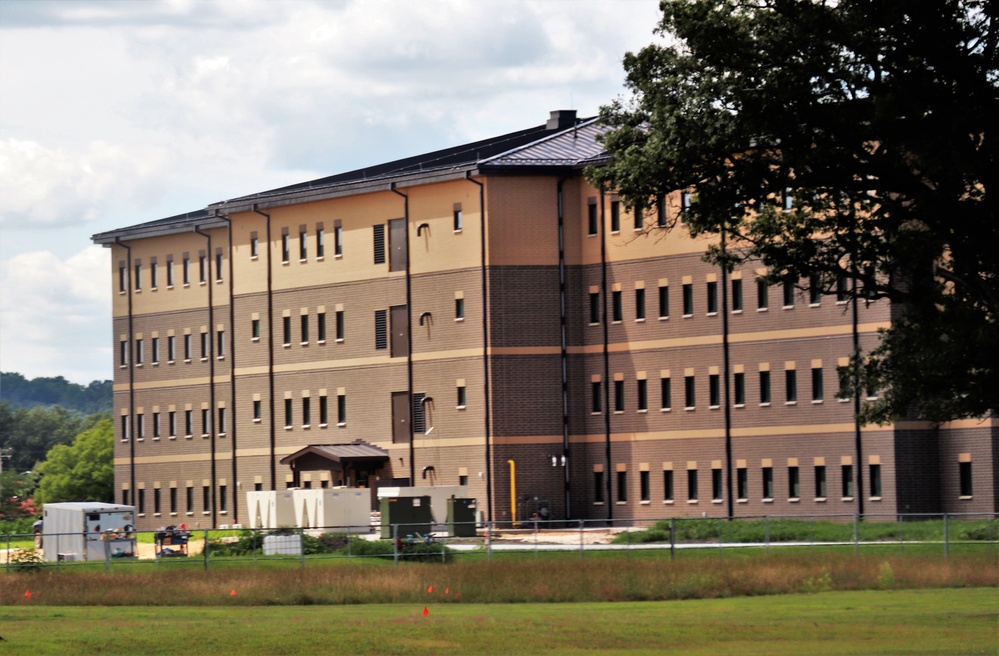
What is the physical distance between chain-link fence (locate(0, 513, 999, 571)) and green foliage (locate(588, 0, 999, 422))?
48.6 feet

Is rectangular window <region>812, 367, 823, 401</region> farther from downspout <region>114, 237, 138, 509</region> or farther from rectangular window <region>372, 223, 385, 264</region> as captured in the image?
downspout <region>114, 237, 138, 509</region>

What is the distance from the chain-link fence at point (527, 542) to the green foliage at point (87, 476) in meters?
67.3

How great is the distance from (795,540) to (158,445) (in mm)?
42881

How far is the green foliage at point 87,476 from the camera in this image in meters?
138

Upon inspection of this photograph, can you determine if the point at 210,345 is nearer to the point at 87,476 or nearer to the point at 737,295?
the point at 737,295

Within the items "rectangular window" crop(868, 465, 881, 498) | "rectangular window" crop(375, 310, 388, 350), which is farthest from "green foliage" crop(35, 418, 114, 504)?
"rectangular window" crop(868, 465, 881, 498)

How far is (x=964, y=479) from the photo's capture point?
2650 inches

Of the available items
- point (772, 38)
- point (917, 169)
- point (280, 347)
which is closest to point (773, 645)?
point (917, 169)

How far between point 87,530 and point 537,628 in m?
36.9

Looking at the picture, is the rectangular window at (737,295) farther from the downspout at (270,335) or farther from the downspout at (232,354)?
the downspout at (232,354)

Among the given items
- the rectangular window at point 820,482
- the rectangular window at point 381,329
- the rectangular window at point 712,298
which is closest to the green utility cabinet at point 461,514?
the rectangular window at point 712,298

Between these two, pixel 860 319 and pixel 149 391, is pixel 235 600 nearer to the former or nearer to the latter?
pixel 860 319

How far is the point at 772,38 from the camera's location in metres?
33.5

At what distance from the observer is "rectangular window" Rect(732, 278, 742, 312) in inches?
2842
